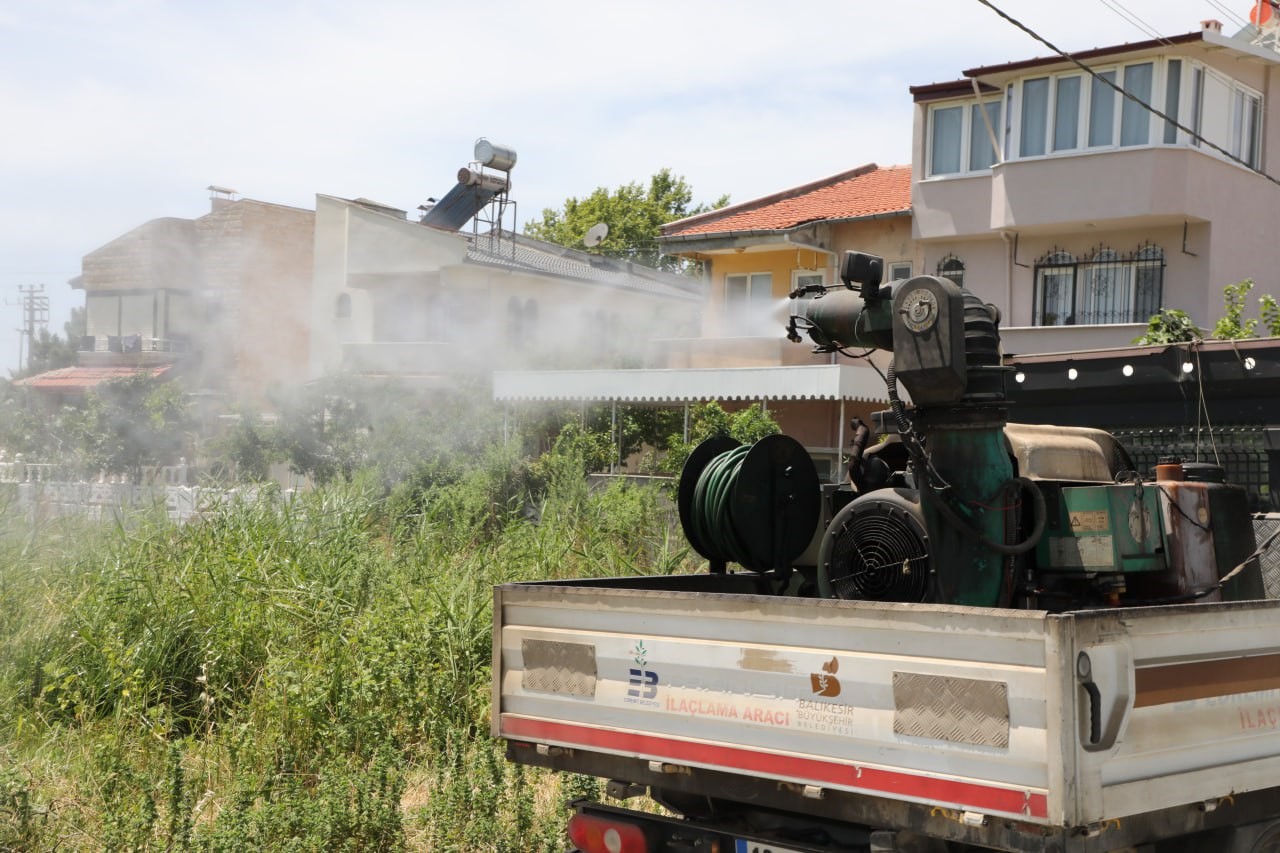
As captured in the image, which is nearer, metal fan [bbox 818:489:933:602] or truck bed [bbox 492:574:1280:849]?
truck bed [bbox 492:574:1280:849]

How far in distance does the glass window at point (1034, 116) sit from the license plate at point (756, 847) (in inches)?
791

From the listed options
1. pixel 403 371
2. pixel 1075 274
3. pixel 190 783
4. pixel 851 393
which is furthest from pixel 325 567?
pixel 403 371


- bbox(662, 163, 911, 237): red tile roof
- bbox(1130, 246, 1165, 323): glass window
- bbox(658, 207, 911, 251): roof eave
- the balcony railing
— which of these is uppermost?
bbox(662, 163, 911, 237): red tile roof

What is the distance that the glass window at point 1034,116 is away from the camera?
2258cm

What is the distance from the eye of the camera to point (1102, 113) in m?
21.9

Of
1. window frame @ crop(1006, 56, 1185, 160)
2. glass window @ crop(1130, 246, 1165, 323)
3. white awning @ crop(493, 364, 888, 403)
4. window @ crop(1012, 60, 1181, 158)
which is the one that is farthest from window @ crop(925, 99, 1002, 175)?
white awning @ crop(493, 364, 888, 403)

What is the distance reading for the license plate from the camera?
433 centimetres

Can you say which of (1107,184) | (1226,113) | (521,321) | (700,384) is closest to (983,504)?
(700,384)

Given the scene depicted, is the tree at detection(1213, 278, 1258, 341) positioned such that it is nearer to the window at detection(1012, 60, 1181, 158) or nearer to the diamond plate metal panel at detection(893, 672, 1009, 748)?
the window at detection(1012, 60, 1181, 158)

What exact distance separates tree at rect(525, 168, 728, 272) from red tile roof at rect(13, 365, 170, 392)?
2933 centimetres

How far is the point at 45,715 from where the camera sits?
8.52 metres

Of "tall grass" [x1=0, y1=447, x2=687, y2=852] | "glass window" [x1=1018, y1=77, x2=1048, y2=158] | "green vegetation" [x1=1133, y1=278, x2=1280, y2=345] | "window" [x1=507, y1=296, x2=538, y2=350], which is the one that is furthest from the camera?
"window" [x1=507, y1=296, x2=538, y2=350]

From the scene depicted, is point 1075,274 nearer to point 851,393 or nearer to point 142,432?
point 851,393

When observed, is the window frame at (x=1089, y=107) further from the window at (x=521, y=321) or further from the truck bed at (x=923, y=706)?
the truck bed at (x=923, y=706)
